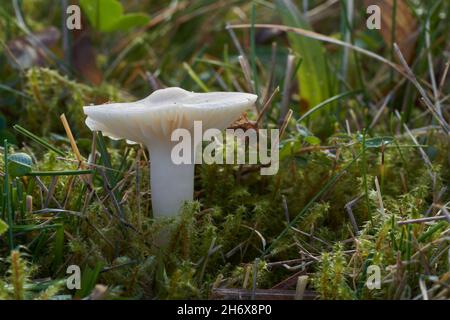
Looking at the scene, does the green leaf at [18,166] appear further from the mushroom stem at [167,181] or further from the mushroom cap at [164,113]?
the mushroom stem at [167,181]

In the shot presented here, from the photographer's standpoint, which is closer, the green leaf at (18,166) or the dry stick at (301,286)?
the dry stick at (301,286)

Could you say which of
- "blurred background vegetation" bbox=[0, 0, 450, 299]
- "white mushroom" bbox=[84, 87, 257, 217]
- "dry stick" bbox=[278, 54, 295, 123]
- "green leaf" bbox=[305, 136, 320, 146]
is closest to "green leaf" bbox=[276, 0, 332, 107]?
"blurred background vegetation" bbox=[0, 0, 450, 299]

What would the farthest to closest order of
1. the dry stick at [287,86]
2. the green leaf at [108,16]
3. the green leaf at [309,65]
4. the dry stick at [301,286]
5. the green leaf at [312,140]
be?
the green leaf at [108,16], the green leaf at [309,65], the dry stick at [287,86], the green leaf at [312,140], the dry stick at [301,286]

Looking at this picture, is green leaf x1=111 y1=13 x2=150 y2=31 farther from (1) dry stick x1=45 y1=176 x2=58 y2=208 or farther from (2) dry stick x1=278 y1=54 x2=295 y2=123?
(1) dry stick x1=45 y1=176 x2=58 y2=208

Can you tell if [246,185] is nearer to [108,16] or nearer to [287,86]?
[287,86]

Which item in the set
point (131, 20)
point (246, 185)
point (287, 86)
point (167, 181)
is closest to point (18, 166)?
point (167, 181)

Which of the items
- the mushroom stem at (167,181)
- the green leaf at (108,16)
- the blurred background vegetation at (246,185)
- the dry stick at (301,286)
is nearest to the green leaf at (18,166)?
the blurred background vegetation at (246,185)

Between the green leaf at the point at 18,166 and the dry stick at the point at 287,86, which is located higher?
the dry stick at the point at 287,86
